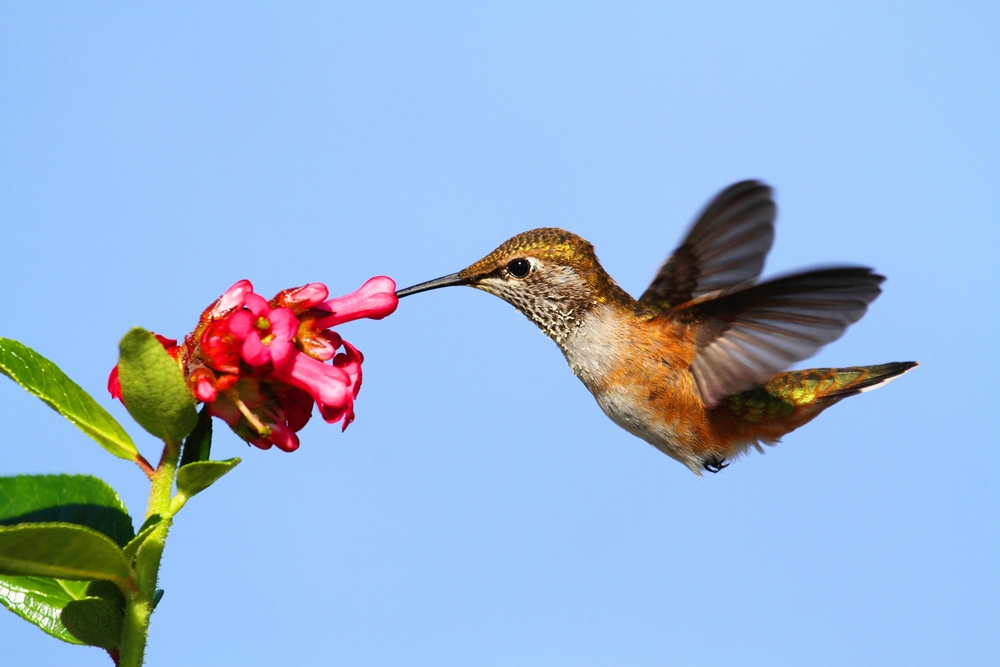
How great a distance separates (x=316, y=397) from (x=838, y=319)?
1.35 meters

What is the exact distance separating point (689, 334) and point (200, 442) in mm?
1556

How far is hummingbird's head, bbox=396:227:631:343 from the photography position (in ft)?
9.27

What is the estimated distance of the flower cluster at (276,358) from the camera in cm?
174

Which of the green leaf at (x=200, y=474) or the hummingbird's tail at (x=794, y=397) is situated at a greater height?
the hummingbird's tail at (x=794, y=397)

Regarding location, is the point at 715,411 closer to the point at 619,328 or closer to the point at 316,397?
the point at 619,328

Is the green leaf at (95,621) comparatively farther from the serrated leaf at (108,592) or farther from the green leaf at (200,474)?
the green leaf at (200,474)

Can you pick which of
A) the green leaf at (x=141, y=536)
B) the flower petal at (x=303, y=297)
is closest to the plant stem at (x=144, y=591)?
the green leaf at (x=141, y=536)

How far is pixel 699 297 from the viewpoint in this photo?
267 centimetres

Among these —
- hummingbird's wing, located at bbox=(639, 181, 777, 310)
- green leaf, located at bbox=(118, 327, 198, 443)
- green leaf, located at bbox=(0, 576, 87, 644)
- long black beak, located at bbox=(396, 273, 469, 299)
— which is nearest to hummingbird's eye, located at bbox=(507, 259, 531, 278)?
long black beak, located at bbox=(396, 273, 469, 299)

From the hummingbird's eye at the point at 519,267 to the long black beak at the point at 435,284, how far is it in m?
0.15

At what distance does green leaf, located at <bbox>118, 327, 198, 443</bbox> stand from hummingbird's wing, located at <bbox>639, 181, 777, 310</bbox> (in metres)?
1.42

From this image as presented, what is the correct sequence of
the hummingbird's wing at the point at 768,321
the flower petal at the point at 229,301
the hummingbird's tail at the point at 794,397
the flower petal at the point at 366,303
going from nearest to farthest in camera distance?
1. the flower petal at the point at 229,301
2. the flower petal at the point at 366,303
3. the hummingbird's wing at the point at 768,321
4. the hummingbird's tail at the point at 794,397

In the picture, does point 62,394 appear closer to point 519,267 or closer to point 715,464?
point 519,267

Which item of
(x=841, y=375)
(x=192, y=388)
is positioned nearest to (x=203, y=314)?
(x=192, y=388)
